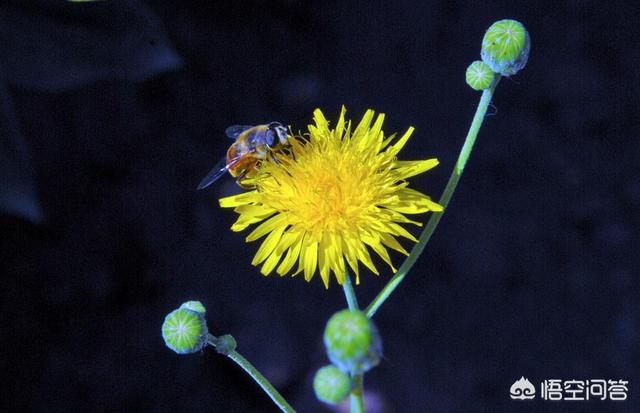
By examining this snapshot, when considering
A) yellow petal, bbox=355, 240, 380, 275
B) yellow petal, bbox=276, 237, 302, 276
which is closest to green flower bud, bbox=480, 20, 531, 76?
yellow petal, bbox=355, 240, 380, 275

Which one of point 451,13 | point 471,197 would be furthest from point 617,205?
point 451,13

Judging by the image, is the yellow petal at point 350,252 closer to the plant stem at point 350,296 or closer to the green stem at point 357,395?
the plant stem at point 350,296

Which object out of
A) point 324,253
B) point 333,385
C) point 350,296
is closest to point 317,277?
point 324,253

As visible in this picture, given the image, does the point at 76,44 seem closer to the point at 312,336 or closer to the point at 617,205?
the point at 312,336

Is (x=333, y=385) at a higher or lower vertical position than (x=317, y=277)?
lower

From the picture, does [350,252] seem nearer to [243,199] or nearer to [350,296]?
[350,296]

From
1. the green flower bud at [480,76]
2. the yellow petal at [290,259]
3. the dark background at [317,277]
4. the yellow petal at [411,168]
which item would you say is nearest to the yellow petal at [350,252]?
the yellow petal at [290,259]

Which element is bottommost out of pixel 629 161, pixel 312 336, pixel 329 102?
pixel 312 336
